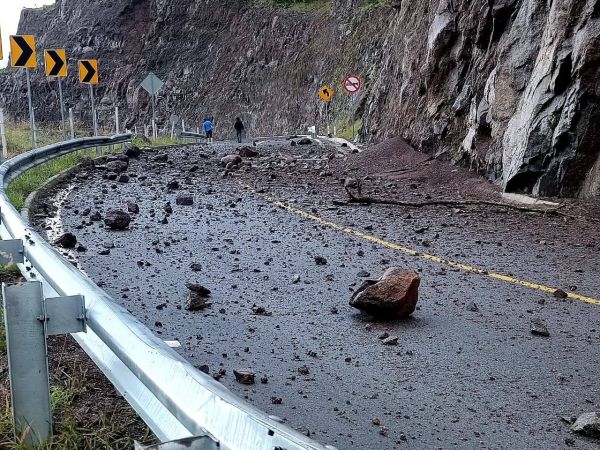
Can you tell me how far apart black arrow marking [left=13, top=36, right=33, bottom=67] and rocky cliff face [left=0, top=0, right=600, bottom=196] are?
35.3ft

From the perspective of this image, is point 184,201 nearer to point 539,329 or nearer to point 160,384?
point 539,329

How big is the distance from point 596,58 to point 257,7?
5342 centimetres

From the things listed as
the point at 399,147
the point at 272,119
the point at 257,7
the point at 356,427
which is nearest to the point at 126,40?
the point at 257,7

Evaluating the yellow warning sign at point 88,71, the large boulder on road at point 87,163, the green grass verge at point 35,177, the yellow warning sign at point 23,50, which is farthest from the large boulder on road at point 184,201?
the yellow warning sign at point 88,71

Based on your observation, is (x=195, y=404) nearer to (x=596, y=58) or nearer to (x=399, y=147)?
(x=596, y=58)

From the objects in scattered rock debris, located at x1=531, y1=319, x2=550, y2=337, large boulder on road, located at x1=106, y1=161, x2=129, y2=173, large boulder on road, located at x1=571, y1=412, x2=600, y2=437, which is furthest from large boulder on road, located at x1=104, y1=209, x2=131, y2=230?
large boulder on road, located at x1=106, y1=161, x2=129, y2=173

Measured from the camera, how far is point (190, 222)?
10.7 metres

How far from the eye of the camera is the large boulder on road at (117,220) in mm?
9977

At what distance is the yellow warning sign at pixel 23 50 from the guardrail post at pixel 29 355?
17078 millimetres

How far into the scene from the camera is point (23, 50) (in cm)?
1853

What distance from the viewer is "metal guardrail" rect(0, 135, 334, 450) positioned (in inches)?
72.2

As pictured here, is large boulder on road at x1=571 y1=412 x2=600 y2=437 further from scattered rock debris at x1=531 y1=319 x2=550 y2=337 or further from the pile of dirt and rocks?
the pile of dirt and rocks

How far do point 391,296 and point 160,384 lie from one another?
3881mm

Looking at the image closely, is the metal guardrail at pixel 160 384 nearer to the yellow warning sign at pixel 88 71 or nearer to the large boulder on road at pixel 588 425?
the large boulder on road at pixel 588 425
